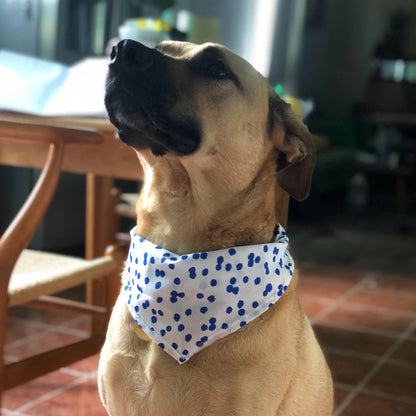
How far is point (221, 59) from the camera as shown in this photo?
3.75ft

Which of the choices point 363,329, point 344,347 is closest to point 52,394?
point 344,347

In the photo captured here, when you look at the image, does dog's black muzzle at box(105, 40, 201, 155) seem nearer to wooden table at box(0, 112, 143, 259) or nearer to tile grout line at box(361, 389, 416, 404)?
wooden table at box(0, 112, 143, 259)

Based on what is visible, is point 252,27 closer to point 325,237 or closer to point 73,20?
point 325,237

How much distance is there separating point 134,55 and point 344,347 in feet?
6.49

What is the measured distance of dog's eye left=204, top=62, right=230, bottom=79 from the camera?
114 cm

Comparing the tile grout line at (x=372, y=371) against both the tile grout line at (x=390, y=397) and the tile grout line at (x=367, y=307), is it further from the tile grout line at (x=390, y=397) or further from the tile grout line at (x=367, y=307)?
the tile grout line at (x=367, y=307)

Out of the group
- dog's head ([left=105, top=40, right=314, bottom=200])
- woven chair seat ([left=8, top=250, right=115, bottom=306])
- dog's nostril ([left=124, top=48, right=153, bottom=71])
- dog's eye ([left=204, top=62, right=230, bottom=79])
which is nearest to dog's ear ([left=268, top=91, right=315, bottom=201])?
dog's head ([left=105, top=40, right=314, bottom=200])

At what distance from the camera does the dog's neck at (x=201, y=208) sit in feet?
3.78

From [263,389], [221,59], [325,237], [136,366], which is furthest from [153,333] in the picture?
[325,237]

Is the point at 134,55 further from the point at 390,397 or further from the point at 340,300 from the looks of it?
the point at 340,300

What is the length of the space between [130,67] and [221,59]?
0.19 metres

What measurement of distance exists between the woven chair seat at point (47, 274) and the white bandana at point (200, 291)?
0.37 metres

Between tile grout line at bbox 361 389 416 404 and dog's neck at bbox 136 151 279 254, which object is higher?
dog's neck at bbox 136 151 279 254

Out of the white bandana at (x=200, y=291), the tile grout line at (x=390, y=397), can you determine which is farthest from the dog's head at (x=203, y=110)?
the tile grout line at (x=390, y=397)
